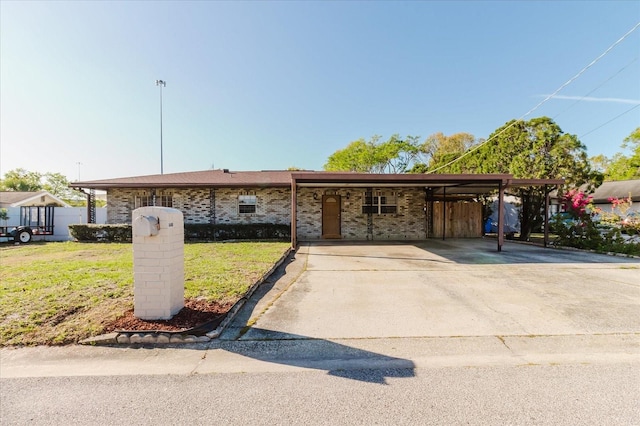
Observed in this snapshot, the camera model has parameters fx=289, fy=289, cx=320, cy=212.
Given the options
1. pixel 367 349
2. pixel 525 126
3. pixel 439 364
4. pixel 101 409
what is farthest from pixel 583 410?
pixel 525 126

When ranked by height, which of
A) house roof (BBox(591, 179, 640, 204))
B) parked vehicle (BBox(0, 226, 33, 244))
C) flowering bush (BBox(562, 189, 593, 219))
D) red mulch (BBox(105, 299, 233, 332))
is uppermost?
house roof (BBox(591, 179, 640, 204))

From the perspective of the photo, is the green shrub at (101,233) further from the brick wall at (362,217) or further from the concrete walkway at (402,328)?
the concrete walkway at (402,328)

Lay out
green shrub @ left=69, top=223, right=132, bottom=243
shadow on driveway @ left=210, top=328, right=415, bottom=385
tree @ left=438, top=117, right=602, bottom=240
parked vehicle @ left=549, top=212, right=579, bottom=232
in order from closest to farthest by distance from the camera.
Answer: shadow on driveway @ left=210, top=328, right=415, bottom=385, parked vehicle @ left=549, top=212, right=579, bottom=232, green shrub @ left=69, top=223, right=132, bottom=243, tree @ left=438, top=117, right=602, bottom=240

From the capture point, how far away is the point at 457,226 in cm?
1486

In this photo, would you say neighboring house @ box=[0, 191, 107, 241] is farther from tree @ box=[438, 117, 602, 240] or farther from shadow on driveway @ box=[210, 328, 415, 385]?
tree @ box=[438, 117, 602, 240]

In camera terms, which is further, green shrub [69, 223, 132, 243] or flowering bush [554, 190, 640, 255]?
green shrub [69, 223, 132, 243]

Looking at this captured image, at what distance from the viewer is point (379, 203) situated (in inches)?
555

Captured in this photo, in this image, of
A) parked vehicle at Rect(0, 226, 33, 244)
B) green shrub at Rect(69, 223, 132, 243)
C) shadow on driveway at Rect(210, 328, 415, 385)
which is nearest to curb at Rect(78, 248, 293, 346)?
shadow on driveway at Rect(210, 328, 415, 385)

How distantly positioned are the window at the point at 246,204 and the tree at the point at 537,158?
13367 mm

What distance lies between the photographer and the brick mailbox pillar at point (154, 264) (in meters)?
3.89

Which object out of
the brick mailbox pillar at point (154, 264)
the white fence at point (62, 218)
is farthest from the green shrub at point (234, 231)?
the brick mailbox pillar at point (154, 264)

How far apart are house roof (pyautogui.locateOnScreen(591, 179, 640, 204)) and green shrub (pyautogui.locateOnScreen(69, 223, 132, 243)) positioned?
32.7 metres

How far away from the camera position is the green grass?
376 centimetres

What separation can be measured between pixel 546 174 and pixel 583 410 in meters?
15.2
